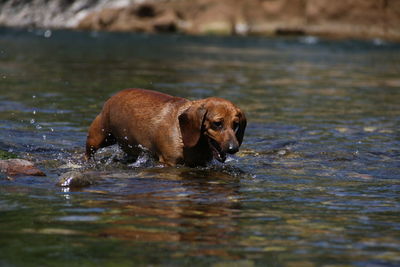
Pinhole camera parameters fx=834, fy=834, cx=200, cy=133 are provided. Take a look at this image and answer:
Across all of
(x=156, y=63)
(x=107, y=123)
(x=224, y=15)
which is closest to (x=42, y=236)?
(x=107, y=123)

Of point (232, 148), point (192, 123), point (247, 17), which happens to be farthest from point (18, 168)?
point (247, 17)

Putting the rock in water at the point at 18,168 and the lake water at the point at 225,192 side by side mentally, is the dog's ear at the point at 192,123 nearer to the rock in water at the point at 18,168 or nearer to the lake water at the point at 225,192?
the lake water at the point at 225,192

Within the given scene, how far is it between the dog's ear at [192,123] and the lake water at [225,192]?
419 mm

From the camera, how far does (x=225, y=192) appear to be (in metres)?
8.81

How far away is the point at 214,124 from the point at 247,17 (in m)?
58.3

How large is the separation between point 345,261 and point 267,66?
80.5 ft

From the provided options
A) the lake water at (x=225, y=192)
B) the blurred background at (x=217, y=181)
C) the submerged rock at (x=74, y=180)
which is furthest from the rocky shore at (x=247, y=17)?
the submerged rock at (x=74, y=180)

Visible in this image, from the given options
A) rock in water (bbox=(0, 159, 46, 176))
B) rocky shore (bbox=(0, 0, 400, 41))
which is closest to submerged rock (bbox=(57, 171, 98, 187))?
rock in water (bbox=(0, 159, 46, 176))

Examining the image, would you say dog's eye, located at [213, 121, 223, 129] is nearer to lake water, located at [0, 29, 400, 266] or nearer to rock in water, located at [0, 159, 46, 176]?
lake water, located at [0, 29, 400, 266]

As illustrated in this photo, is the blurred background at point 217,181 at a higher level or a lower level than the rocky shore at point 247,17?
higher

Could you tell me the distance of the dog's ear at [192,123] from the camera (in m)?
9.50

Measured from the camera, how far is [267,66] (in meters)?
30.3

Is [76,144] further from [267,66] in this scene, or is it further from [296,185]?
[267,66]

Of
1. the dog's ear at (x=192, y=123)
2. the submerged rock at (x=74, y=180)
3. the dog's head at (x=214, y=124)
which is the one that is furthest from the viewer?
the dog's ear at (x=192, y=123)
